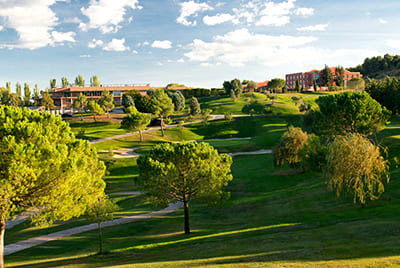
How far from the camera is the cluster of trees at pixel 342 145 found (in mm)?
24688

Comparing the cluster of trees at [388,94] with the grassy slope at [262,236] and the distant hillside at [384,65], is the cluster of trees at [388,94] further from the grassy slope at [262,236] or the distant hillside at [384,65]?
the distant hillside at [384,65]

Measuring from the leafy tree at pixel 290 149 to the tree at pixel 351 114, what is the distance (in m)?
8.78

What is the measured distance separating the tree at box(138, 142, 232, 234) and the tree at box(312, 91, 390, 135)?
103 ft

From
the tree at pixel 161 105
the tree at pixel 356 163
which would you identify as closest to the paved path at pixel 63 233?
the tree at pixel 356 163

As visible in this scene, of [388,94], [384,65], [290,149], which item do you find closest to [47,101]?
[290,149]

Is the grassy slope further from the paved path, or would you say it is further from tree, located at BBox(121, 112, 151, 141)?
tree, located at BBox(121, 112, 151, 141)

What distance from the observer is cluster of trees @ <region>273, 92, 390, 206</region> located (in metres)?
24.7

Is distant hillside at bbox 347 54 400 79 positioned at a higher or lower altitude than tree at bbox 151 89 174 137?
higher

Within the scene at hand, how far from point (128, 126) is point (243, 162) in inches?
1375

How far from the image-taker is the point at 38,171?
60.0ft

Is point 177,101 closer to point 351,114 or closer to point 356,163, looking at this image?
point 351,114

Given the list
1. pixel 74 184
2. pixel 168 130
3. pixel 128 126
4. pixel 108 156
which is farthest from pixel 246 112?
pixel 74 184

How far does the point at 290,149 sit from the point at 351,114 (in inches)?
539

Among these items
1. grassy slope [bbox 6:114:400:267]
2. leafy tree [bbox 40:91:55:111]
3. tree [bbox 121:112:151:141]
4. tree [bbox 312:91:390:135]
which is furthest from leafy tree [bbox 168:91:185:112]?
grassy slope [bbox 6:114:400:267]
